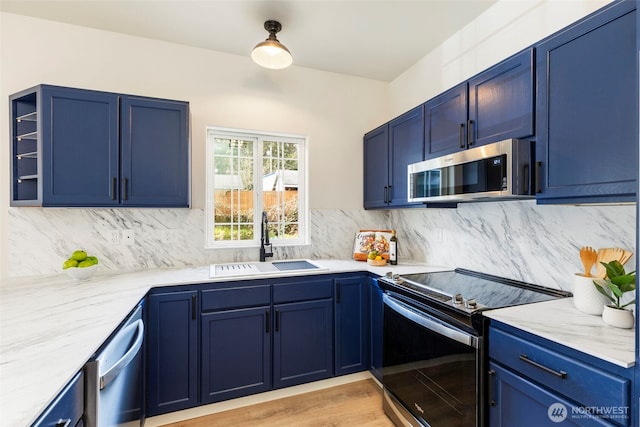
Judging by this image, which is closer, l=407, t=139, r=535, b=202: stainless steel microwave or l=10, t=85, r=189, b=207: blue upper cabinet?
l=407, t=139, r=535, b=202: stainless steel microwave

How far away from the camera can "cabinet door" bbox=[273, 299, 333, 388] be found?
221 centimetres

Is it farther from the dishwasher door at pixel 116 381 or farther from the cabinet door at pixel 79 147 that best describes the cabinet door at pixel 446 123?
the cabinet door at pixel 79 147

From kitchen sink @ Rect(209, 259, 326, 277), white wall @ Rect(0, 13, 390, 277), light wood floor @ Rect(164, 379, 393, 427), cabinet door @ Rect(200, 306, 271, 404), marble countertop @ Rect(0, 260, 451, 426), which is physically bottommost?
light wood floor @ Rect(164, 379, 393, 427)

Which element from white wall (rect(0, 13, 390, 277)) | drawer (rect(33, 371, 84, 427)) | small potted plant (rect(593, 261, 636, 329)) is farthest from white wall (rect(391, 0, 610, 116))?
drawer (rect(33, 371, 84, 427))

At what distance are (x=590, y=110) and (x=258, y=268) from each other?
2.19m

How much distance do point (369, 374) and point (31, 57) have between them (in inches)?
139

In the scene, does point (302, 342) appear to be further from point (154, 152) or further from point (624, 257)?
point (624, 257)

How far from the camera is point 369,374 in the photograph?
2.54 m

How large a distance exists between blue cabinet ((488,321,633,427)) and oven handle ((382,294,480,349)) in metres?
0.09

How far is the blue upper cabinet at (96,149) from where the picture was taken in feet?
6.40

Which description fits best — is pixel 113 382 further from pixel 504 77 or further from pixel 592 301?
pixel 504 77

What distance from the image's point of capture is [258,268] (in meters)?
2.44

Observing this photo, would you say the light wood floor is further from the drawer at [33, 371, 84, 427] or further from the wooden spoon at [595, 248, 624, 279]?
the wooden spoon at [595, 248, 624, 279]

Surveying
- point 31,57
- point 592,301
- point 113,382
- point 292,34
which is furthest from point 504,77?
point 31,57
